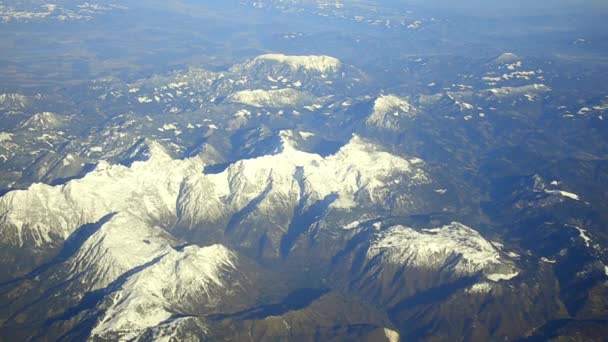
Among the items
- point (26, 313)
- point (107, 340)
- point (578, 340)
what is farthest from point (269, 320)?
point (578, 340)

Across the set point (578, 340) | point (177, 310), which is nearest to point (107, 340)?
point (177, 310)

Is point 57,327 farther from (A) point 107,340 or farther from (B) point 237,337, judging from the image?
(B) point 237,337

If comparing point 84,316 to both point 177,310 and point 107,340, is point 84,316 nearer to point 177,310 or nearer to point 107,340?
point 107,340

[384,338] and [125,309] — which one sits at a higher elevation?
[125,309]

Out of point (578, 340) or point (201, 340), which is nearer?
point (201, 340)

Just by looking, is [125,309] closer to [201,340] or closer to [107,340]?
[107,340]

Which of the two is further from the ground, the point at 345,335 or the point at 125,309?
the point at 125,309

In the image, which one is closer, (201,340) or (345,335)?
(201,340)

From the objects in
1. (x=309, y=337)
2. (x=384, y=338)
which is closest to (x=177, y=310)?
(x=309, y=337)
